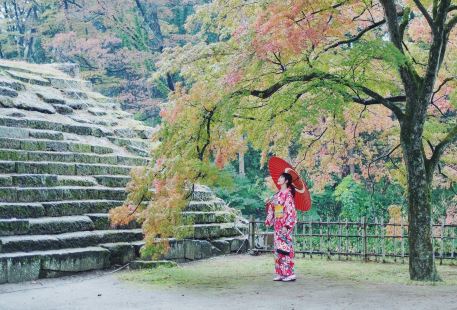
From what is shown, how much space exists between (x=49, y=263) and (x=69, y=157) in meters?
3.27

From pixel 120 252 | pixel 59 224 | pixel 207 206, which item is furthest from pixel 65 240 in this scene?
pixel 207 206

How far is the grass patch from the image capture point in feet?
25.2

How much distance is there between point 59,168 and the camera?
10219 millimetres

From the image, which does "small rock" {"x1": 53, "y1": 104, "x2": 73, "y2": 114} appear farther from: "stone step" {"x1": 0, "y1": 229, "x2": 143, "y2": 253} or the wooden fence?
the wooden fence

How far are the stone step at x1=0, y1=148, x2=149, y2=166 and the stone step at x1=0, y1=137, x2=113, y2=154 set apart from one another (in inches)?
9.6

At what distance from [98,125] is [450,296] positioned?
31.0 feet

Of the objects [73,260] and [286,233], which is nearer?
[286,233]

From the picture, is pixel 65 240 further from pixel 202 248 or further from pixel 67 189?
pixel 202 248

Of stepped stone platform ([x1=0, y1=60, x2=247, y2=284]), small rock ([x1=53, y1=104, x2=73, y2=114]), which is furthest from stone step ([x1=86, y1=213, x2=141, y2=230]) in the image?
small rock ([x1=53, y1=104, x2=73, y2=114])

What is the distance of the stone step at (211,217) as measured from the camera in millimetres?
11252

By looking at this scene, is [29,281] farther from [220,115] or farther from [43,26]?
[43,26]

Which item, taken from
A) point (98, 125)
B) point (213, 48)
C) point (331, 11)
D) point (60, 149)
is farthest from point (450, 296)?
point (98, 125)

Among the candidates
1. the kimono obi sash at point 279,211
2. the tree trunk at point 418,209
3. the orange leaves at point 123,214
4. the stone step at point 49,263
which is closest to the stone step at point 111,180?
the stone step at point 49,263

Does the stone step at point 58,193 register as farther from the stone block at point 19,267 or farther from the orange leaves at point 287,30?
the orange leaves at point 287,30
